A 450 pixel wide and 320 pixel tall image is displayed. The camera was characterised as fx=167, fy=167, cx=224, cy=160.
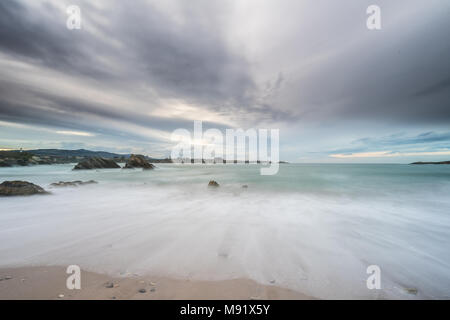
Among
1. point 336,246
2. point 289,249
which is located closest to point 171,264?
point 289,249

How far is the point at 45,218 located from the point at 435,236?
11.9 metres

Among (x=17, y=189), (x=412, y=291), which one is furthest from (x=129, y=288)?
(x=17, y=189)

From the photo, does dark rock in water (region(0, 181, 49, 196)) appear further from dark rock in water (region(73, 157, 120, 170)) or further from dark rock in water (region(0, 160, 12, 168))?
dark rock in water (region(0, 160, 12, 168))

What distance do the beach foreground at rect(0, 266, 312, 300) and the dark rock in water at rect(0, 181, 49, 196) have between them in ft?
27.9

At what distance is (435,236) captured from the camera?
15.4 feet

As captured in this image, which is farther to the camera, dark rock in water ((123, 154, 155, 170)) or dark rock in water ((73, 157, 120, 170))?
dark rock in water ((123, 154, 155, 170))

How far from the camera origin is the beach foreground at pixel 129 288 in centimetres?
231

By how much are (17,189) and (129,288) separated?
1062 centimetres

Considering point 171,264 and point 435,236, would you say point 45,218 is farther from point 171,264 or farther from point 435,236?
point 435,236

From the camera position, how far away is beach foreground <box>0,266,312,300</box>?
2.31m
